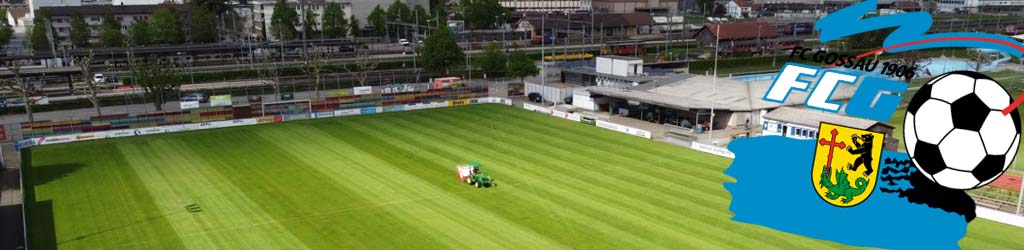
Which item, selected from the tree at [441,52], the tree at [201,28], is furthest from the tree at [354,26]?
the tree at [441,52]

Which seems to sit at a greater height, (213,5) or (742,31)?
(213,5)

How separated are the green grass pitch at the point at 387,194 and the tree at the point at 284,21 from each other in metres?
57.6

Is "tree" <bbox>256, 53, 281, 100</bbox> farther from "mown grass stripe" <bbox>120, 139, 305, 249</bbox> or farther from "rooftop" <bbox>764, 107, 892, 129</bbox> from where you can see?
"rooftop" <bbox>764, 107, 892, 129</bbox>

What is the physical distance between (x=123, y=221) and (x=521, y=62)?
45.7m

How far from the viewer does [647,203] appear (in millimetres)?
32750

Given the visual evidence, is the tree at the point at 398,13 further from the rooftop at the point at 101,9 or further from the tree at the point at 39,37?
the tree at the point at 39,37

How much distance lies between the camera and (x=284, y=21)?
349 ft

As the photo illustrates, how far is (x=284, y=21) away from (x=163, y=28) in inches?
676

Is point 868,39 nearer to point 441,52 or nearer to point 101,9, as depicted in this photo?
point 441,52

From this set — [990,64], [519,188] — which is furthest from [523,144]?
[990,64]

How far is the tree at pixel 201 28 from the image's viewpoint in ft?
332

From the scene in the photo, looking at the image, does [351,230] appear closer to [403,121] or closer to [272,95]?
[403,121]

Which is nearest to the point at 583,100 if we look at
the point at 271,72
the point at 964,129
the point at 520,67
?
the point at 520,67

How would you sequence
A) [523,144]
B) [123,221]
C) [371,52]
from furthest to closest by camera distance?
[371,52] < [523,144] < [123,221]
